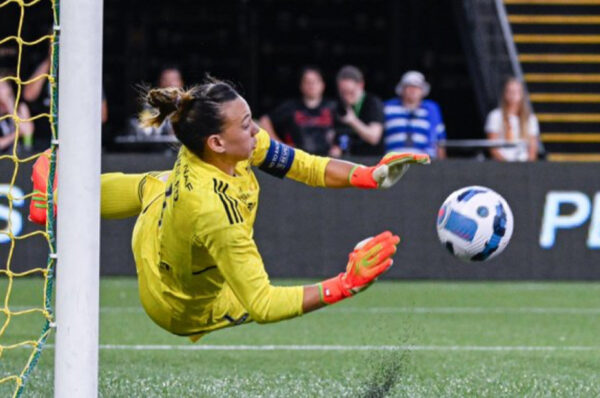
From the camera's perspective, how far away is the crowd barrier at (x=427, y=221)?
12.2 metres

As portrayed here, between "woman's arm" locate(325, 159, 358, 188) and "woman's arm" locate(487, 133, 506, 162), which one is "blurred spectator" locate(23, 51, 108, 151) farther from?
"woman's arm" locate(325, 159, 358, 188)

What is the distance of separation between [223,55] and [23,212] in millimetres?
8454

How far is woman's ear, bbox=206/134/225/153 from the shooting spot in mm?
5281

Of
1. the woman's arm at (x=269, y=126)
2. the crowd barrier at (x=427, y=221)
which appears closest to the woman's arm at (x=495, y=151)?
the crowd barrier at (x=427, y=221)

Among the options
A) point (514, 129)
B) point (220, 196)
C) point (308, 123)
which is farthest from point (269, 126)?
point (220, 196)

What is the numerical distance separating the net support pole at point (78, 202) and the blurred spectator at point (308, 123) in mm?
7686

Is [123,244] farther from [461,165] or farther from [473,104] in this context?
[473,104]

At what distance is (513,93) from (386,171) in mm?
7683

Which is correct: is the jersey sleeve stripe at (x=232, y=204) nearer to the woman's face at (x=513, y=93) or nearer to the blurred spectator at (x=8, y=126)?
the blurred spectator at (x=8, y=126)

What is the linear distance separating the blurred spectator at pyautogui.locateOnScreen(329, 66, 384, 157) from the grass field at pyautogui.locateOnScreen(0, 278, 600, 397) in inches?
59.9

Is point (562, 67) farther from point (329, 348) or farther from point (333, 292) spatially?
point (333, 292)

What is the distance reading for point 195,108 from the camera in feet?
17.4

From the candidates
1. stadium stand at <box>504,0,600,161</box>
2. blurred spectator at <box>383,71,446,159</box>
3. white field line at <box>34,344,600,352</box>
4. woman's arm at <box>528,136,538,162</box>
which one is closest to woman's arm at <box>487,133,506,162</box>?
woman's arm at <box>528,136,538,162</box>

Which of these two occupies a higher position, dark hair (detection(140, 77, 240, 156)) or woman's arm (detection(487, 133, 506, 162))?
dark hair (detection(140, 77, 240, 156))
